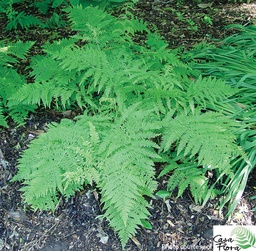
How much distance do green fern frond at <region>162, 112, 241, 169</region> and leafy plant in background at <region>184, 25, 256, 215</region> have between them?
136 millimetres

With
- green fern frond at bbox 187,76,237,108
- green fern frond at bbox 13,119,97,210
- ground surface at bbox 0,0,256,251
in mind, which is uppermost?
green fern frond at bbox 187,76,237,108

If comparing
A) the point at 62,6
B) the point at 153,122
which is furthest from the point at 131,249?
the point at 62,6

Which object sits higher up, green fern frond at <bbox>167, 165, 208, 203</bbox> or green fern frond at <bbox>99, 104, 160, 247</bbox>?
green fern frond at <bbox>99, 104, 160, 247</bbox>

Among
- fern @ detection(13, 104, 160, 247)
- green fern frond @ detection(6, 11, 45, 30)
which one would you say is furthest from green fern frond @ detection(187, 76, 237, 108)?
green fern frond @ detection(6, 11, 45, 30)

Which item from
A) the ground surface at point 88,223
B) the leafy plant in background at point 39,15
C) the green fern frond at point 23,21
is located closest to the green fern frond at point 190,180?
the ground surface at point 88,223

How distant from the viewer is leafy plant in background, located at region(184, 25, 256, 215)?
265 centimetres

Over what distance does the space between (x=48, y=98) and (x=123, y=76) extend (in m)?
0.62

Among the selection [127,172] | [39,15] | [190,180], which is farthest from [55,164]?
[39,15]

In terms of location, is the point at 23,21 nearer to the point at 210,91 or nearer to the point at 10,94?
the point at 10,94

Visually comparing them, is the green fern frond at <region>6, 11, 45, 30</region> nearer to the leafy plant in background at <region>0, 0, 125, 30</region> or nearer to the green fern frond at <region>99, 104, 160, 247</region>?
the leafy plant in background at <region>0, 0, 125, 30</region>

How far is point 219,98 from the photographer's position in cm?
304

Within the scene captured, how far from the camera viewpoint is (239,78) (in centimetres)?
321

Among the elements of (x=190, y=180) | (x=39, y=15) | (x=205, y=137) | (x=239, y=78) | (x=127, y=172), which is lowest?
(x=190, y=180)

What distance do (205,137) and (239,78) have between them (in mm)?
986
